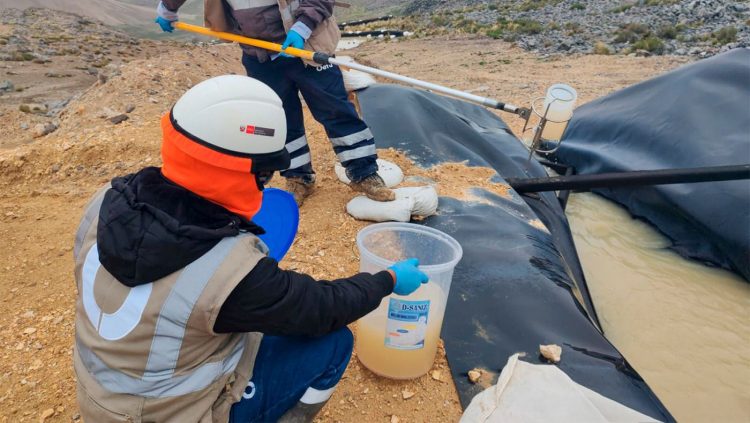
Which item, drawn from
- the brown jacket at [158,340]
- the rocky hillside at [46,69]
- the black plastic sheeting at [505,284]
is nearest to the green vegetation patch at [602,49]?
the black plastic sheeting at [505,284]

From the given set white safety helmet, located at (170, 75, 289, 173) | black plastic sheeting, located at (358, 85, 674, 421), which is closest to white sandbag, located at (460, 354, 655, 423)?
black plastic sheeting, located at (358, 85, 674, 421)

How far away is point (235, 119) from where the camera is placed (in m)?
1.15

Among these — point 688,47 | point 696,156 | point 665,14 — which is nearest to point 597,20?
point 665,14

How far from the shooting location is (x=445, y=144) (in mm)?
3592

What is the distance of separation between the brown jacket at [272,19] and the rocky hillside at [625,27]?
10.8 metres

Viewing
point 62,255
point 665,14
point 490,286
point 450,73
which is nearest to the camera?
point 490,286

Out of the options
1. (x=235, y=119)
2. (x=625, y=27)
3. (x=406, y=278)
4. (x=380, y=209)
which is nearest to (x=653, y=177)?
(x=380, y=209)

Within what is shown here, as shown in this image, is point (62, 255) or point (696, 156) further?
point (696, 156)

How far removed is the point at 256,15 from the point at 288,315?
1832mm

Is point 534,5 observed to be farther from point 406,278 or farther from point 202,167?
point 202,167

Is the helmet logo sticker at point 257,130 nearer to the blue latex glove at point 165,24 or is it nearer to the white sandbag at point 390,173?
the white sandbag at point 390,173

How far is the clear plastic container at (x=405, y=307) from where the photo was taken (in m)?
1.66

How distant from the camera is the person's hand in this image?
271 centimetres

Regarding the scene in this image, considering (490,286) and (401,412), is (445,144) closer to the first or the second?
(490,286)
